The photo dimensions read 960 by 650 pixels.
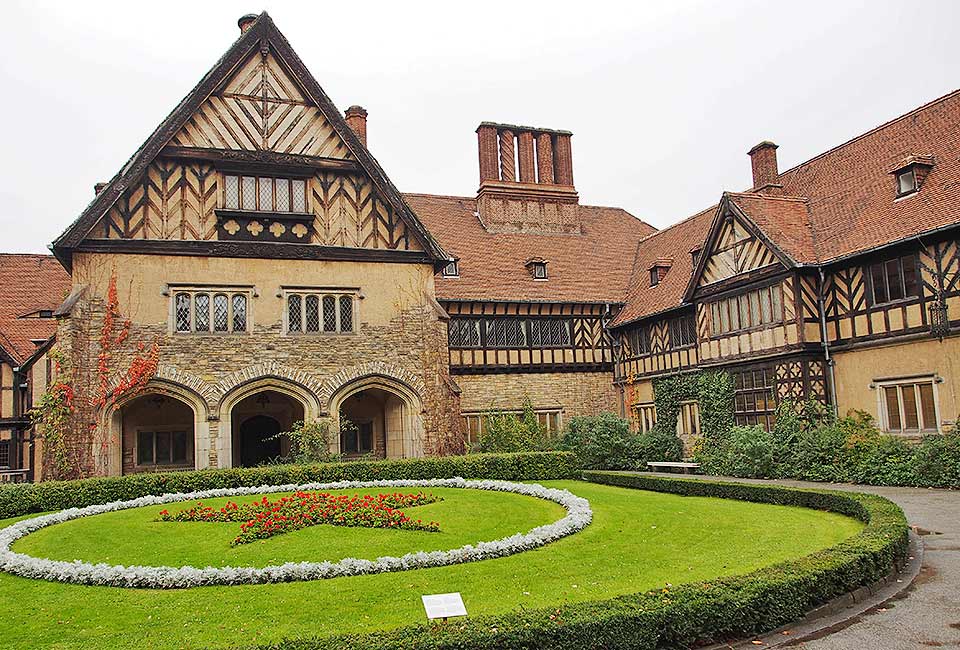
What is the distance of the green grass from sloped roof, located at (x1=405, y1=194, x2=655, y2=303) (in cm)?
1539

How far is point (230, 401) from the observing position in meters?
22.1

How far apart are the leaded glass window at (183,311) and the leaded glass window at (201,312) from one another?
0.61 feet

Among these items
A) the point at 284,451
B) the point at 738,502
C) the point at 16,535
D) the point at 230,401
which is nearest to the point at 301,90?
the point at 230,401

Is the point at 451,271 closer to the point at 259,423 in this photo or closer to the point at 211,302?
the point at 259,423

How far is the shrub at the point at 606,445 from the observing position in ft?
86.6

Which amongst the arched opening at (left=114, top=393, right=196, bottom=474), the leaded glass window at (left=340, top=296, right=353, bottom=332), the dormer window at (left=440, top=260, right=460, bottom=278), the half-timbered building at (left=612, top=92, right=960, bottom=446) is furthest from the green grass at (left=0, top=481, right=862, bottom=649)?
the dormer window at (left=440, top=260, right=460, bottom=278)

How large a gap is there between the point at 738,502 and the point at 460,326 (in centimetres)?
1467

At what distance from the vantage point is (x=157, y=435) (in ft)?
78.3

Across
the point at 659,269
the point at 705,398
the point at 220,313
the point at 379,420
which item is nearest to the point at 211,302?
the point at 220,313

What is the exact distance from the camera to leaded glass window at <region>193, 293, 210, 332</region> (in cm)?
Result: 2217

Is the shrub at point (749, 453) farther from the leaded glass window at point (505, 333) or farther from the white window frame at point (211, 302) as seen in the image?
the white window frame at point (211, 302)

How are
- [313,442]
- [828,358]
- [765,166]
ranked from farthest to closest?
[765,166], [313,442], [828,358]

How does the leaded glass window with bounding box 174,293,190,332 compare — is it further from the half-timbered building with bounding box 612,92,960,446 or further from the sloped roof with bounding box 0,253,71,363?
the half-timbered building with bounding box 612,92,960,446

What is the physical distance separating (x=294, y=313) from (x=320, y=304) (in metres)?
0.79
